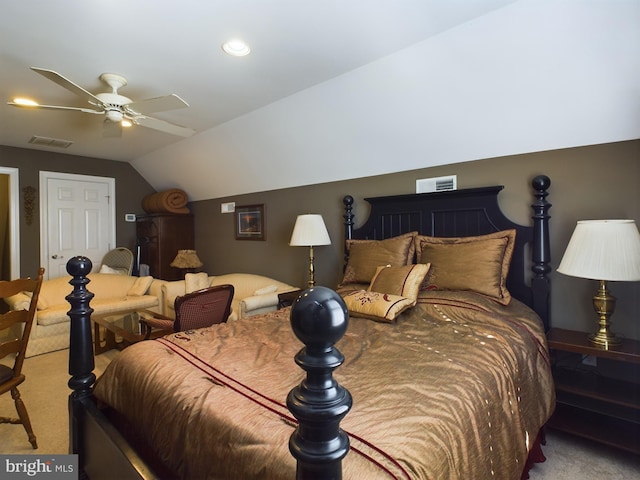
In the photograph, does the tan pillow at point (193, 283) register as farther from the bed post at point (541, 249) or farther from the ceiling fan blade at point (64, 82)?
the bed post at point (541, 249)

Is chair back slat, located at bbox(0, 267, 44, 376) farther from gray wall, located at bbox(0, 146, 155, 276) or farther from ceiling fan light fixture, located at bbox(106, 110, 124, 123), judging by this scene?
gray wall, located at bbox(0, 146, 155, 276)

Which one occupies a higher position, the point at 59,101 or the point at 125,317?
the point at 59,101

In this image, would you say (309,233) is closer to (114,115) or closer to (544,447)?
(114,115)

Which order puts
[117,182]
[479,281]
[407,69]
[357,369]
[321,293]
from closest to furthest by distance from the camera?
[321,293]
[357,369]
[479,281]
[407,69]
[117,182]

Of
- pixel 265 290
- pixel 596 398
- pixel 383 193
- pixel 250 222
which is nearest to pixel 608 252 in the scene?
pixel 596 398

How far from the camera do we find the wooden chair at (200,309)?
7.65 ft

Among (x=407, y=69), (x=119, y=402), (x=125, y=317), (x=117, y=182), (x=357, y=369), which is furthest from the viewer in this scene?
(x=117, y=182)

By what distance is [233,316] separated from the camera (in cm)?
336

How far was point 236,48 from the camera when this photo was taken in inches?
89.7

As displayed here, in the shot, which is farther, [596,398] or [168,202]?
[168,202]

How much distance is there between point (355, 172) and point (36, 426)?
127 inches

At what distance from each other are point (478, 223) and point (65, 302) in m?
4.67

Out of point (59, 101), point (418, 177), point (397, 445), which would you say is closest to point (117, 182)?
point (59, 101)

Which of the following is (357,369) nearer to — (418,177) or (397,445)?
(397,445)
